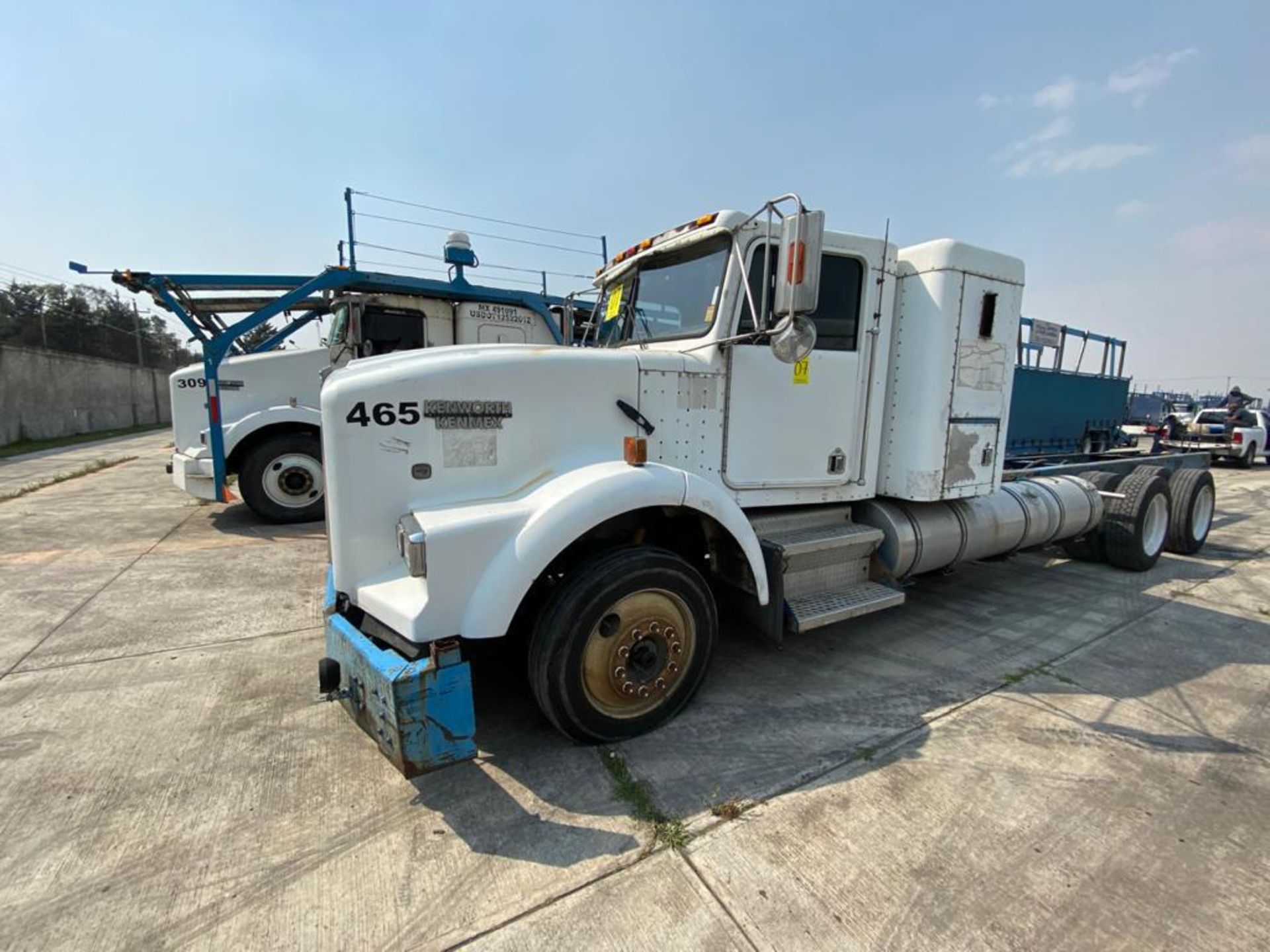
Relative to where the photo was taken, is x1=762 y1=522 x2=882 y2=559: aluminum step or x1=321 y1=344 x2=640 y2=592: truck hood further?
x1=762 y1=522 x2=882 y2=559: aluminum step

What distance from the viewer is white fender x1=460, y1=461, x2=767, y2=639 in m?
2.37

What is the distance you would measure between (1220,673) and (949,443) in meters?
2.17

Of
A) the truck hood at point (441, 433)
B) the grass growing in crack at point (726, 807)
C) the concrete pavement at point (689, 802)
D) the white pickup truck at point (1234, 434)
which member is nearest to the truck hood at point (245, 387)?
the concrete pavement at point (689, 802)

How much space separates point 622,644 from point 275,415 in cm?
646

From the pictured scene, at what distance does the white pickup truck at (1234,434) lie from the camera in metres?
17.4

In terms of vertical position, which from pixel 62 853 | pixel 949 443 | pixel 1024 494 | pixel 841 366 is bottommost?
pixel 62 853

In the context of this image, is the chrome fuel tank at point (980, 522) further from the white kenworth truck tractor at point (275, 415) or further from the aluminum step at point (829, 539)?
the white kenworth truck tractor at point (275, 415)

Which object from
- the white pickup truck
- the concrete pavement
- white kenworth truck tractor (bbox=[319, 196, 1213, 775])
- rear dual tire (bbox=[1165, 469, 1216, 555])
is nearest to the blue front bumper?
white kenworth truck tractor (bbox=[319, 196, 1213, 775])

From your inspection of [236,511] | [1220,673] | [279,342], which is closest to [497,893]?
[1220,673]

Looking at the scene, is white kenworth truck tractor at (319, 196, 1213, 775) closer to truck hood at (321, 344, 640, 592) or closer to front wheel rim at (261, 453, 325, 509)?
truck hood at (321, 344, 640, 592)

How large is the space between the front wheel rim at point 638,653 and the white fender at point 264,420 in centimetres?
600

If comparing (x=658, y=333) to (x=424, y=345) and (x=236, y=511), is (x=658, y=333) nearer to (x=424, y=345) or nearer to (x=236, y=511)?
(x=424, y=345)

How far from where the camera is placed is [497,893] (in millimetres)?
1988

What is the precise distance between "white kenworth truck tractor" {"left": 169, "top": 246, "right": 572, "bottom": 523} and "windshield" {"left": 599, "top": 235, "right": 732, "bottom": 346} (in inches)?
163
